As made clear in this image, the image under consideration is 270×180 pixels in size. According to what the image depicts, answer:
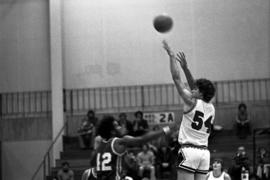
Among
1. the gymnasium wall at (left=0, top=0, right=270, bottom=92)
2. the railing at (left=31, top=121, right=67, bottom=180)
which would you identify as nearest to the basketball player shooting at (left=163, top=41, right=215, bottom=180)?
the railing at (left=31, top=121, right=67, bottom=180)

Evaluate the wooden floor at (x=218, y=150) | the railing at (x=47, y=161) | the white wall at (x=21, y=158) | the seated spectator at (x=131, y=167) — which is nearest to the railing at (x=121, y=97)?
the railing at (x=47, y=161)

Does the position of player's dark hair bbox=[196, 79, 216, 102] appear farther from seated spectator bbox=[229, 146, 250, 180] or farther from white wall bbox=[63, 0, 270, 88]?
white wall bbox=[63, 0, 270, 88]

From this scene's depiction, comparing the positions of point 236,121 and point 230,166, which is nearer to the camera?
point 230,166

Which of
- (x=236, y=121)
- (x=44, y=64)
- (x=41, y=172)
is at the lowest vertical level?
(x=41, y=172)

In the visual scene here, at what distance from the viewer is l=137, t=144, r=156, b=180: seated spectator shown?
16.7 m

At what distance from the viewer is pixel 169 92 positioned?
20.7 meters

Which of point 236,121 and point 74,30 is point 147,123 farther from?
point 74,30

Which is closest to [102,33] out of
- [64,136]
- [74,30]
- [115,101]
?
[74,30]

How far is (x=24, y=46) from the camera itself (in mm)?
21297

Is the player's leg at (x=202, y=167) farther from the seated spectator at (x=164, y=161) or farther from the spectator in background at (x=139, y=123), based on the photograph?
the spectator in background at (x=139, y=123)

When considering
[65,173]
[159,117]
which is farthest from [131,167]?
[159,117]

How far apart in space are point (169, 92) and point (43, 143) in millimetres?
4399

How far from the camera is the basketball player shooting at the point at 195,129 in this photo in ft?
27.2

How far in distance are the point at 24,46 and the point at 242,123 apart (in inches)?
298
